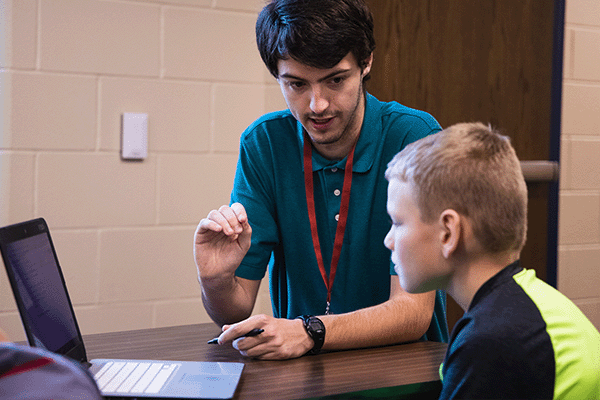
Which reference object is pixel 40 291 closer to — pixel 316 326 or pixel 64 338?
pixel 64 338

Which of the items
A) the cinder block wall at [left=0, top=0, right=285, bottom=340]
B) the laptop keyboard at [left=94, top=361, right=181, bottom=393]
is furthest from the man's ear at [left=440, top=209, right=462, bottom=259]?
the cinder block wall at [left=0, top=0, right=285, bottom=340]

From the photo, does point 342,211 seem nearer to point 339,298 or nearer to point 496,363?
point 339,298

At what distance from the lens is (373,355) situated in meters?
1.19

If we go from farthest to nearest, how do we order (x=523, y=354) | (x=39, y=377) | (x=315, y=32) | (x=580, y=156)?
(x=580, y=156), (x=315, y=32), (x=523, y=354), (x=39, y=377)

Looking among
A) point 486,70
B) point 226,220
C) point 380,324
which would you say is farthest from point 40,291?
point 486,70

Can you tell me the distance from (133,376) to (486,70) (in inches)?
85.9

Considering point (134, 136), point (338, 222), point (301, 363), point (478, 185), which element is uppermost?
point (134, 136)

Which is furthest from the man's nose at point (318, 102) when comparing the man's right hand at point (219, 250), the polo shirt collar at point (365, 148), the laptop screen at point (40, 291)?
the laptop screen at point (40, 291)

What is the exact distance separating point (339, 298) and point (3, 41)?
135 cm

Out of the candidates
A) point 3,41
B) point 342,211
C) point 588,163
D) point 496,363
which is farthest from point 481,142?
point 588,163

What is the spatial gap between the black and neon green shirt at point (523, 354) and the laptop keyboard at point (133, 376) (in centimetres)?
46

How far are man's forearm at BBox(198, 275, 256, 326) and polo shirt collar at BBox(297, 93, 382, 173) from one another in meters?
0.37

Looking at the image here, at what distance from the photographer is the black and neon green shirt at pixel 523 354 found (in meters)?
0.85

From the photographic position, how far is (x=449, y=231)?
3.31 feet
